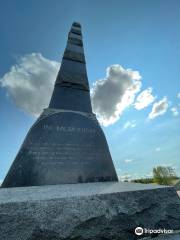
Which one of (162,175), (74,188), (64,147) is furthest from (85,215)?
(162,175)

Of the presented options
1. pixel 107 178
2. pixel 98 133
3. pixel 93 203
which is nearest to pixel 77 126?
pixel 98 133

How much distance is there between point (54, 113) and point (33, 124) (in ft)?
1.71

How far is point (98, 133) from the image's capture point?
4410 mm

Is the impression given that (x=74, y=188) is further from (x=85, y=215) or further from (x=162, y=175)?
(x=162, y=175)

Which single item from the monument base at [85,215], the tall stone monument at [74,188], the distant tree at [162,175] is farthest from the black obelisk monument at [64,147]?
the distant tree at [162,175]

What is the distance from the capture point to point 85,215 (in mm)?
→ 1835

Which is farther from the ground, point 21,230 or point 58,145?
point 58,145

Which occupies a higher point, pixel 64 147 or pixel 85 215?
pixel 64 147

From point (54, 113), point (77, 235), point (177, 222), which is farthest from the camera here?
point (54, 113)

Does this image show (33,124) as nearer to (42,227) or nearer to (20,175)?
(20,175)

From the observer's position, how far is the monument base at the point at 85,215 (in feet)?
5.28

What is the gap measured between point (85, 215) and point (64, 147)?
2149 mm

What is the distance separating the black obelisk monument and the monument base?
1561 millimetres

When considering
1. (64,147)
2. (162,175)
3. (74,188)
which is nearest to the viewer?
(74,188)
